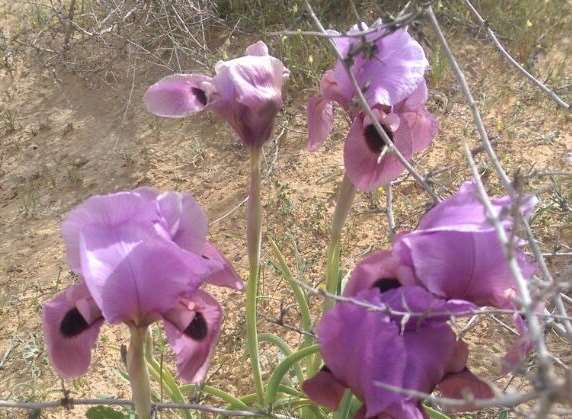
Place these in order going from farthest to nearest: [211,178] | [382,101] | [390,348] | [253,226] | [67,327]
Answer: [211,178] < [253,226] < [382,101] < [67,327] < [390,348]

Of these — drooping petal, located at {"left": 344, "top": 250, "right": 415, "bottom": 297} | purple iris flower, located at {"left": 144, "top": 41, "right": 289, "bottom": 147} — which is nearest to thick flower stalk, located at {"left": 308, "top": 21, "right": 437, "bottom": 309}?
purple iris flower, located at {"left": 144, "top": 41, "right": 289, "bottom": 147}

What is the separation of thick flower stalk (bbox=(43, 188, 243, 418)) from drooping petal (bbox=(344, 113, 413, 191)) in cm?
26

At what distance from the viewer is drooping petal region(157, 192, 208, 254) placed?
0.75 metres

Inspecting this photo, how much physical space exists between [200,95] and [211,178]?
4.88ft

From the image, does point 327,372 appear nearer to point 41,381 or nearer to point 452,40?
point 41,381

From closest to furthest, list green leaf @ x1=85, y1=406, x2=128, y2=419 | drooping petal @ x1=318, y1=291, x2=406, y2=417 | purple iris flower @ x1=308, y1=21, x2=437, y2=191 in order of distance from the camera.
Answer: drooping petal @ x1=318, y1=291, x2=406, y2=417, purple iris flower @ x1=308, y1=21, x2=437, y2=191, green leaf @ x1=85, y1=406, x2=128, y2=419

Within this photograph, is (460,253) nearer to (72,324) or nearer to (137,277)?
(137,277)

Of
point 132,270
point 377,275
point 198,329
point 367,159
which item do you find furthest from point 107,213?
point 367,159

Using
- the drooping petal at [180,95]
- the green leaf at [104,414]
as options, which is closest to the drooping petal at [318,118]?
the drooping petal at [180,95]

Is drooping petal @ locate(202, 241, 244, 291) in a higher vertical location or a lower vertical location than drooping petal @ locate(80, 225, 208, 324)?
lower

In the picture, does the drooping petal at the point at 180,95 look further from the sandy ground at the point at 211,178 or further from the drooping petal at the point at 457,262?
the sandy ground at the point at 211,178

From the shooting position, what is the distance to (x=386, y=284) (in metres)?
0.69

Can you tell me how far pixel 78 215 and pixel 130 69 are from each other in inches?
97.9

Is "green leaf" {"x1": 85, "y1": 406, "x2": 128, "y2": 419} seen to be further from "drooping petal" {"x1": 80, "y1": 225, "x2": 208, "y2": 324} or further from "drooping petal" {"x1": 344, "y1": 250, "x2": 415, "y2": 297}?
"drooping petal" {"x1": 344, "y1": 250, "x2": 415, "y2": 297}
